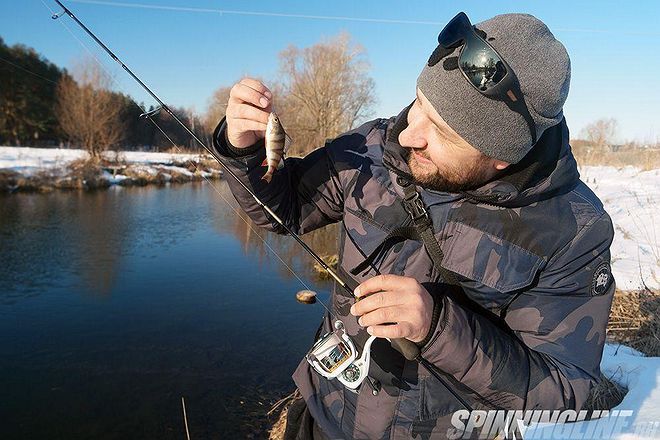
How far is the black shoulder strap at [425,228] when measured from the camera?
1502 millimetres

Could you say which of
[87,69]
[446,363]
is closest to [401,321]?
[446,363]

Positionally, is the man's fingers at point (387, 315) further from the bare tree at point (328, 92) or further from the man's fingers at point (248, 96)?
the bare tree at point (328, 92)

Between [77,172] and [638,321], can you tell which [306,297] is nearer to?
[638,321]

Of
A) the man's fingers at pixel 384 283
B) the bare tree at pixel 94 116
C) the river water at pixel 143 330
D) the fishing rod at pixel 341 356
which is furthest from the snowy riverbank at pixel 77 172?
the man's fingers at pixel 384 283

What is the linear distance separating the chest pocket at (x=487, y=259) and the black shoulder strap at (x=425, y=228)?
0.03 m

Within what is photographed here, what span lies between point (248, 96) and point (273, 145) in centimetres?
21

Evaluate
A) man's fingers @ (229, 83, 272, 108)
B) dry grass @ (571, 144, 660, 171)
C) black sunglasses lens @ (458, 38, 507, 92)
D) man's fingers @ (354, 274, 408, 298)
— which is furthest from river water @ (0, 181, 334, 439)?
dry grass @ (571, 144, 660, 171)

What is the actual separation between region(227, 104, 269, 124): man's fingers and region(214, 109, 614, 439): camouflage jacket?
0.50 ft

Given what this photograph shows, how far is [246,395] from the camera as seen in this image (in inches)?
228

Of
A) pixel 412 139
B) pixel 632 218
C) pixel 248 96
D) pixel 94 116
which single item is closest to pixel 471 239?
pixel 412 139

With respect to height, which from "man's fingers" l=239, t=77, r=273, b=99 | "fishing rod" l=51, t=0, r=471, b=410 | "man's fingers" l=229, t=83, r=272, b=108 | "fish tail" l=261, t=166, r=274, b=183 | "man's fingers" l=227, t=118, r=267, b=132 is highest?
"man's fingers" l=239, t=77, r=273, b=99

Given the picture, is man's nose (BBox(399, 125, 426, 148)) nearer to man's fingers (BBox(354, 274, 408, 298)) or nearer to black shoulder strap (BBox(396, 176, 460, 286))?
black shoulder strap (BBox(396, 176, 460, 286))

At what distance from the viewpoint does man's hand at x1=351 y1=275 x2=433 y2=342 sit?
120 centimetres

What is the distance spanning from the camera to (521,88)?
1337mm
